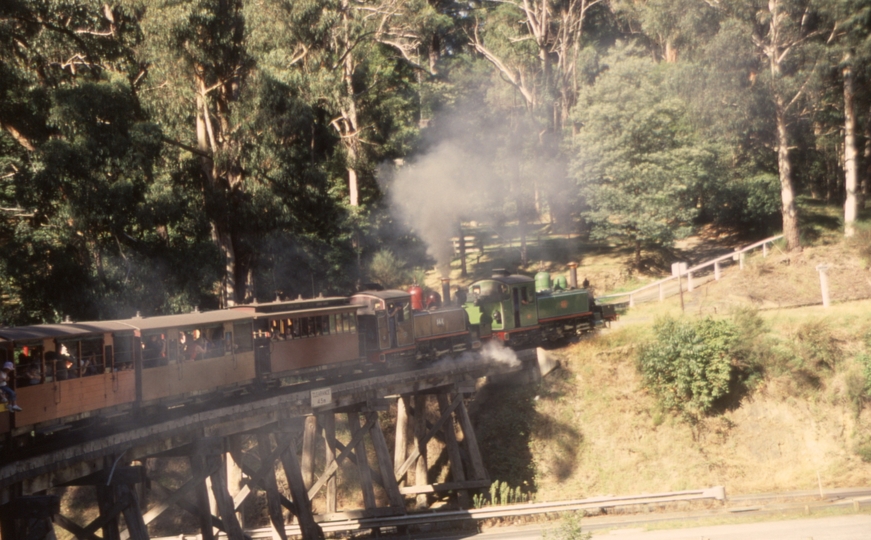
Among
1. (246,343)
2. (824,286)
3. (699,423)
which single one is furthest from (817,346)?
(246,343)

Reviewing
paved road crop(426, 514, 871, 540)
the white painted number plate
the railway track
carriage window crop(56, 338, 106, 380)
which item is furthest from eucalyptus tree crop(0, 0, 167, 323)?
paved road crop(426, 514, 871, 540)

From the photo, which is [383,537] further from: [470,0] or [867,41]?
[470,0]

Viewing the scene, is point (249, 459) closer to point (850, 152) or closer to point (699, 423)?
point (699, 423)

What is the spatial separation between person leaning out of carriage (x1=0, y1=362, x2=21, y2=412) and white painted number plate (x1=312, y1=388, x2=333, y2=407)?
7.29m

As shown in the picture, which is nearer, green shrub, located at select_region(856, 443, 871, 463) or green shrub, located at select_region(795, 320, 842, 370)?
green shrub, located at select_region(856, 443, 871, 463)

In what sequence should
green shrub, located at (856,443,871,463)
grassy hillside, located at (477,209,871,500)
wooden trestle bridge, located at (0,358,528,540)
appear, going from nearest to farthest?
wooden trestle bridge, located at (0,358,528,540)
green shrub, located at (856,443,871,463)
grassy hillside, located at (477,209,871,500)

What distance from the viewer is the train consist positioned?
50.3ft

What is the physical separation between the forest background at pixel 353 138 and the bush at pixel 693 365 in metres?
11.9

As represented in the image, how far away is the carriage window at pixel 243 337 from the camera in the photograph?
20.1 m

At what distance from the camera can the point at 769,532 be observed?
63.4 feet

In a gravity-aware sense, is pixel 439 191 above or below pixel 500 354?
above

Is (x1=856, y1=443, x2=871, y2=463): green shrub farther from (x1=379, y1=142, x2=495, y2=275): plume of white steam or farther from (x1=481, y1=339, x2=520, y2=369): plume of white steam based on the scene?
(x1=379, y1=142, x2=495, y2=275): plume of white steam

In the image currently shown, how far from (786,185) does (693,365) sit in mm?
18102

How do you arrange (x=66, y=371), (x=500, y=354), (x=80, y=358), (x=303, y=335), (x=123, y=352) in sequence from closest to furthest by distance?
(x=66, y=371) → (x=80, y=358) → (x=123, y=352) → (x=303, y=335) → (x=500, y=354)
